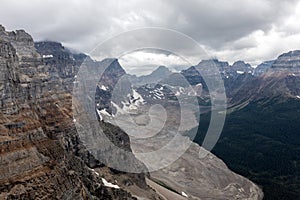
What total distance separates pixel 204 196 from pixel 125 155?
4800cm

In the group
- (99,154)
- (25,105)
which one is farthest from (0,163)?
Result: (99,154)

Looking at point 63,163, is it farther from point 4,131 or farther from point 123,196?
→ point 123,196

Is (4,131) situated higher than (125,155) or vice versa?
(4,131)

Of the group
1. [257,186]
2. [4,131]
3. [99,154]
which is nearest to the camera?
[4,131]

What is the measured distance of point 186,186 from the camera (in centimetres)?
17812

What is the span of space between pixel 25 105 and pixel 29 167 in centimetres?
2123

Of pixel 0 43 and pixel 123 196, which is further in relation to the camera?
pixel 123 196

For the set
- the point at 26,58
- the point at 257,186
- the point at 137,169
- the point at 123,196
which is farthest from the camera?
the point at 257,186

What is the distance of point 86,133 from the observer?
130 meters

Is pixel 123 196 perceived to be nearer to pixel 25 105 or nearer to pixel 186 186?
pixel 25 105

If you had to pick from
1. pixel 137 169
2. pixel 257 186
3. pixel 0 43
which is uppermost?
pixel 0 43

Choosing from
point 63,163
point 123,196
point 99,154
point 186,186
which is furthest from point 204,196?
point 63,163

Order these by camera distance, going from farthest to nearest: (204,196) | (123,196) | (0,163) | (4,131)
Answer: (204,196) → (123,196) → (4,131) → (0,163)

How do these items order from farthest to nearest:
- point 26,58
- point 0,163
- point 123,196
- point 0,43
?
point 26,58 → point 123,196 → point 0,43 → point 0,163
